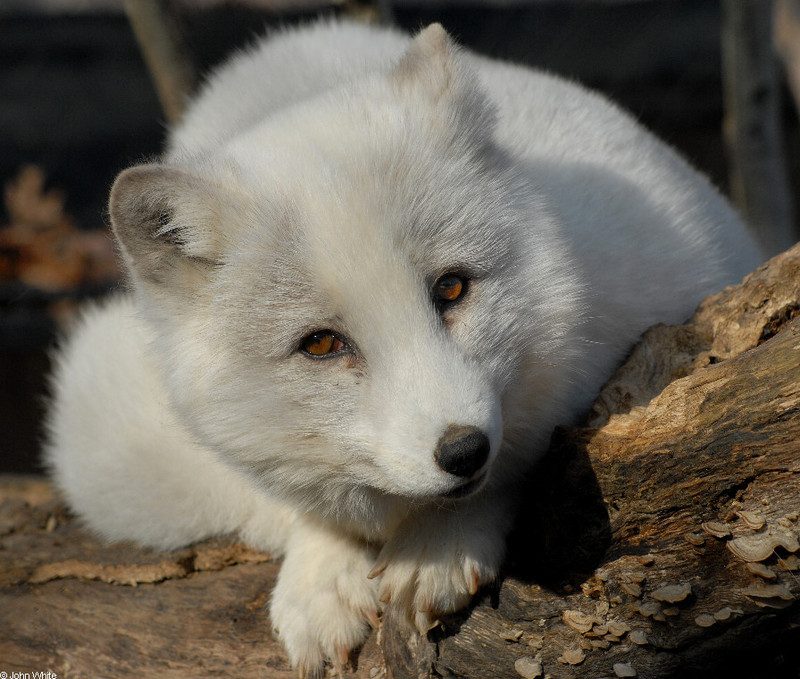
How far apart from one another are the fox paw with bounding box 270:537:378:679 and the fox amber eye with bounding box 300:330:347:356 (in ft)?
2.28

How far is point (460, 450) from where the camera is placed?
1.62 m

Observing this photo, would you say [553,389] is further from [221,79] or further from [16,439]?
[16,439]

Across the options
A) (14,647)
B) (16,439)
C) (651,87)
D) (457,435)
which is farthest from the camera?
(651,87)

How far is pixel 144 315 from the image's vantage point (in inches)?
83.2

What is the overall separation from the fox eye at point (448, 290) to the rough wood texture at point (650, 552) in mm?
433

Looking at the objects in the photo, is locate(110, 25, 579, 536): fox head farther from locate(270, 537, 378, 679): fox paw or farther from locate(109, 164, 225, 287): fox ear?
locate(270, 537, 378, 679): fox paw

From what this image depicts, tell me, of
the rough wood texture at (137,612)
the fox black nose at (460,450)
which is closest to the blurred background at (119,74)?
the rough wood texture at (137,612)

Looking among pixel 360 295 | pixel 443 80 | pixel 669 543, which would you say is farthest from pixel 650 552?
pixel 443 80

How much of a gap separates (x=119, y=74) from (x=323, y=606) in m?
5.00

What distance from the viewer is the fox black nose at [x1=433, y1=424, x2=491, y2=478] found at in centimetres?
162

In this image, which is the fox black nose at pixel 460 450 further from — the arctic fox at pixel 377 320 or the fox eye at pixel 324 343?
the fox eye at pixel 324 343

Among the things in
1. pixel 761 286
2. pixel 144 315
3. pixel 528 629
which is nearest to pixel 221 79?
pixel 144 315

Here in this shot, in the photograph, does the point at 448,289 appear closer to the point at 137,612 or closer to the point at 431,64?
the point at 431,64

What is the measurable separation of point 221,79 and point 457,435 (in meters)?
2.69
